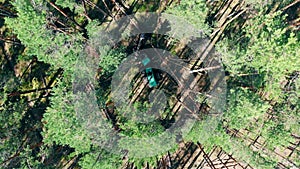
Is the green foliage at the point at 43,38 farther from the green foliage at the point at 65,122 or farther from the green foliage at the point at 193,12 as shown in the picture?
the green foliage at the point at 193,12

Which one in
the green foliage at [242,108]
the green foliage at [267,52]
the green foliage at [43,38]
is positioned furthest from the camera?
the green foliage at [242,108]

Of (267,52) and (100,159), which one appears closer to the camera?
(267,52)

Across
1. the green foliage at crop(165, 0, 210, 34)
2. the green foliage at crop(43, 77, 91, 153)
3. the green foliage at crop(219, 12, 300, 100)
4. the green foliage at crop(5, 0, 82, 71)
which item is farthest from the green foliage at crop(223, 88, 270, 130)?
the green foliage at crop(5, 0, 82, 71)

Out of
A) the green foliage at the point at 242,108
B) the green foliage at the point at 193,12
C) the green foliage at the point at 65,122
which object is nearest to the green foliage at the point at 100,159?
the green foliage at the point at 65,122

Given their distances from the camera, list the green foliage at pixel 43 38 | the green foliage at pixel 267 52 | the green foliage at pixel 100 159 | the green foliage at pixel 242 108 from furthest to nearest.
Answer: the green foliage at pixel 100 159, the green foliage at pixel 242 108, the green foliage at pixel 43 38, the green foliage at pixel 267 52

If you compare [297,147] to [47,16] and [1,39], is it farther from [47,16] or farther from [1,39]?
[1,39]

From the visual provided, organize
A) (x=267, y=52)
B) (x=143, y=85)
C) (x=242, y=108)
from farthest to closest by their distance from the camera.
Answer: (x=143, y=85) → (x=242, y=108) → (x=267, y=52)

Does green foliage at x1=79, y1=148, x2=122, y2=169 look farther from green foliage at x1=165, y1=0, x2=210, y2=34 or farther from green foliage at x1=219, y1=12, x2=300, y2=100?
green foliage at x1=165, y1=0, x2=210, y2=34

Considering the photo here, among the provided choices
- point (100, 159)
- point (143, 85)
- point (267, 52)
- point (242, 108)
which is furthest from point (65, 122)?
point (267, 52)

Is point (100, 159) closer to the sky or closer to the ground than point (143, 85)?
closer to the ground

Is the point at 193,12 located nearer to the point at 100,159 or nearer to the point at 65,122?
the point at 65,122

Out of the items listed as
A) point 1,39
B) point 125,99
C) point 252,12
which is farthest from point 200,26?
point 1,39
